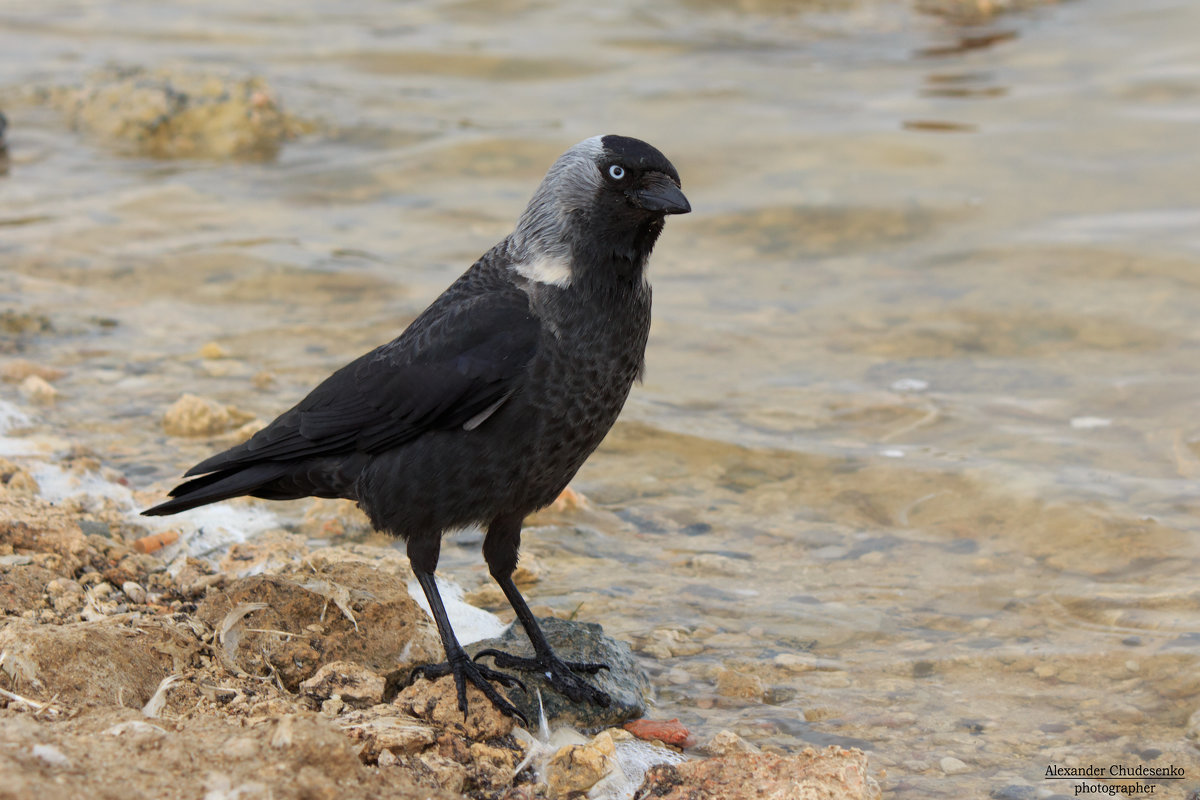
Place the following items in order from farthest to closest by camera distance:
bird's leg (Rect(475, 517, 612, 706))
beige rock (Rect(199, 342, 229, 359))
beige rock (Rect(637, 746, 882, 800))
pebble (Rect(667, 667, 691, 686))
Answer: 1. beige rock (Rect(199, 342, 229, 359))
2. pebble (Rect(667, 667, 691, 686))
3. bird's leg (Rect(475, 517, 612, 706))
4. beige rock (Rect(637, 746, 882, 800))

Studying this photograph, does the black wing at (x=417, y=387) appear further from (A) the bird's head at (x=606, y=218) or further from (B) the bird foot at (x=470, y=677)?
(B) the bird foot at (x=470, y=677)

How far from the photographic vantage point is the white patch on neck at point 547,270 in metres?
3.76

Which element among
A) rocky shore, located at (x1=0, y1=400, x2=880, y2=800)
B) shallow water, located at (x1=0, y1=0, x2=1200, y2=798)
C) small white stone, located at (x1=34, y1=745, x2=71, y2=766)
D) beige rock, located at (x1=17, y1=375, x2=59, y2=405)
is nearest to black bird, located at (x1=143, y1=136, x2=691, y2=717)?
rocky shore, located at (x1=0, y1=400, x2=880, y2=800)

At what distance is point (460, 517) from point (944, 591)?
2.13 meters

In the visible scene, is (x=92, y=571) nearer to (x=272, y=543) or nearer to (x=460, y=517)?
(x=272, y=543)

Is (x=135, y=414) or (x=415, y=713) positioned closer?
(x=415, y=713)

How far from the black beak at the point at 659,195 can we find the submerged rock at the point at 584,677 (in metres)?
1.38

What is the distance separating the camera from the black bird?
3619mm

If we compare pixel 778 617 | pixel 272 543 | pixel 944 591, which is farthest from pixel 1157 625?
pixel 272 543

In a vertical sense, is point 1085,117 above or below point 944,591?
above

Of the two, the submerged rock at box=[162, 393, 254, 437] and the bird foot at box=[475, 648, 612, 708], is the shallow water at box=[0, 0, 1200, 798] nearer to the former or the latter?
the submerged rock at box=[162, 393, 254, 437]

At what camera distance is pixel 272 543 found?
459 centimetres

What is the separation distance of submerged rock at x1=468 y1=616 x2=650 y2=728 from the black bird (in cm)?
5

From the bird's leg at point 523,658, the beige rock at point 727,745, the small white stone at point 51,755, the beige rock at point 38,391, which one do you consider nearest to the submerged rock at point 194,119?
the beige rock at point 38,391
